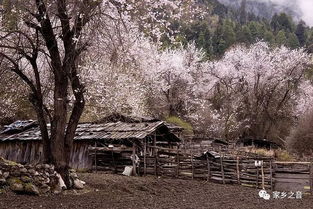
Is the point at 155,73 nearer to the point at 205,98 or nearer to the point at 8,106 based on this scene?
the point at 205,98

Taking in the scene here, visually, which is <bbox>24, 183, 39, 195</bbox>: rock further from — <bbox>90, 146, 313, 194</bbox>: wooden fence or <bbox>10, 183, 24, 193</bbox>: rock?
<bbox>90, 146, 313, 194</bbox>: wooden fence

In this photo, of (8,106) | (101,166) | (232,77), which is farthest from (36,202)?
(232,77)

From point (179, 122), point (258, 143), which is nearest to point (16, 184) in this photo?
point (179, 122)

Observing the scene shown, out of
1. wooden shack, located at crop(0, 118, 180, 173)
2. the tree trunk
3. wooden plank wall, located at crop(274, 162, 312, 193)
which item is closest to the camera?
the tree trunk

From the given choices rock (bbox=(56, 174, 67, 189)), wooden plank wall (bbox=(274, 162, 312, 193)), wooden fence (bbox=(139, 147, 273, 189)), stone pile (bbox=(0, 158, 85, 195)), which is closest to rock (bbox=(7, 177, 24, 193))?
stone pile (bbox=(0, 158, 85, 195))

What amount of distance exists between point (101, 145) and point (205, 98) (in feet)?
97.2

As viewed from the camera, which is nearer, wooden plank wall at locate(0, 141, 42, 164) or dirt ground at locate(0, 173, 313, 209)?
dirt ground at locate(0, 173, 313, 209)

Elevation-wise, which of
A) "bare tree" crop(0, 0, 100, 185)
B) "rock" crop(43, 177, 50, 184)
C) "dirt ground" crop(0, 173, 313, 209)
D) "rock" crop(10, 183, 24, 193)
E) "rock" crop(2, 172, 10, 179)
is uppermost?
"bare tree" crop(0, 0, 100, 185)

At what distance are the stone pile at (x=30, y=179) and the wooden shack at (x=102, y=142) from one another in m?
9.02

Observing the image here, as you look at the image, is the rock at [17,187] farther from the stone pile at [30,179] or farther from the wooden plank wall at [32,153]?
the wooden plank wall at [32,153]

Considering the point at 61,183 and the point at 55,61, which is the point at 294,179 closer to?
the point at 61,183

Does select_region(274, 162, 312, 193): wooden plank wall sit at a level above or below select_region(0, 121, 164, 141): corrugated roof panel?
below

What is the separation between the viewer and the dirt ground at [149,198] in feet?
37.0

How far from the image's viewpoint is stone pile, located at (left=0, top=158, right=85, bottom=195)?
1209 cm
